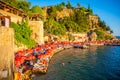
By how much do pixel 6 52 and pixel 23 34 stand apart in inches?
992

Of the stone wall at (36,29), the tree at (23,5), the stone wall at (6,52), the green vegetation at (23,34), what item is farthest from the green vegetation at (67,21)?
the stone wall at (6,52)

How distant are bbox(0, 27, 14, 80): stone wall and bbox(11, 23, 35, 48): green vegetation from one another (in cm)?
2020

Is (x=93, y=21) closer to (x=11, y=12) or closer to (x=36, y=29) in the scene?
(x=36, y=29)

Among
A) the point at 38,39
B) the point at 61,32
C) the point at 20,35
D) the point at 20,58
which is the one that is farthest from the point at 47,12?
the point at 20,58

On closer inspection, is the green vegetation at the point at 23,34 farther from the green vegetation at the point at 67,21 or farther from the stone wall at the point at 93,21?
the stone wall at the point at 93,21

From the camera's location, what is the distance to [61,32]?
72.9 metres

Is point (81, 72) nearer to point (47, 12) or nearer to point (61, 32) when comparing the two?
point (61, 32)

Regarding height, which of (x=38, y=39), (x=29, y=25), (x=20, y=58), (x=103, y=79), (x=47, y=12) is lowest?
(x=103, y=79)

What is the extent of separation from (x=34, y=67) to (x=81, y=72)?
23.7ft

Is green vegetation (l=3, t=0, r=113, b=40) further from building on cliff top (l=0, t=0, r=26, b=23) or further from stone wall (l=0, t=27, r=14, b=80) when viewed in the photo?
stone wall (l=0, t=27, r=14, b=80)

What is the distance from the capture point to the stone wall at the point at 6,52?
13.5 meters

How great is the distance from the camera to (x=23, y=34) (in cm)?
3875

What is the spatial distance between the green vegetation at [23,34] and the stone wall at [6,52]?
66.3 feet

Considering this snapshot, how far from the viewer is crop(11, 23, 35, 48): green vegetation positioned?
35438 mm
